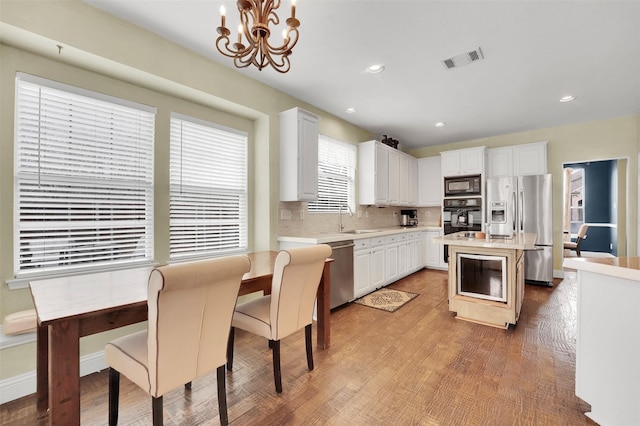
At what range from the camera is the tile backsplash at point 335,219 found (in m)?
3.74

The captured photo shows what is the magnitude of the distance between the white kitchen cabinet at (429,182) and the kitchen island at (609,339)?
463cm

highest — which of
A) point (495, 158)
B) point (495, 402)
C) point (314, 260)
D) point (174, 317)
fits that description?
point (495, 158)

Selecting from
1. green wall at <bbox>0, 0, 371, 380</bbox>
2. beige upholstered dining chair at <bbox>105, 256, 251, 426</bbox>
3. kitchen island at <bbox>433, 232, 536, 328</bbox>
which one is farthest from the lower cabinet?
beige upholstered dining chair at <bbox>105, 256, 251, 426</bbox>

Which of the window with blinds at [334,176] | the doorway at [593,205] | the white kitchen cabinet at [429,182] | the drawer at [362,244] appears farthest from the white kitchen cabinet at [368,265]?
the doorway at [593,205]

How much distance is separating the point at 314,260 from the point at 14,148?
228 centimetres

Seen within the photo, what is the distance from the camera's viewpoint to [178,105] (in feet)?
9.57

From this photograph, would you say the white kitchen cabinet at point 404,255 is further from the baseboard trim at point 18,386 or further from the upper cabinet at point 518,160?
the baseboard trim at point 18,386

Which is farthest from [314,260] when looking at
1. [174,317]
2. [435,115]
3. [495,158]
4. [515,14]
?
[495,158]

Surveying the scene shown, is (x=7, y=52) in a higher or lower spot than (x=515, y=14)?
lower

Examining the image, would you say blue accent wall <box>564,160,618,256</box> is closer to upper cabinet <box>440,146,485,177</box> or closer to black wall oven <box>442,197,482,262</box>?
upper cabinet <box>440,146,485,177</box>

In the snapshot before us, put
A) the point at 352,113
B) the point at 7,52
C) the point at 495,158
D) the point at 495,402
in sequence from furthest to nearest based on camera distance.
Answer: the point at 495,158 < the point at 352,113 < the point at 7,52 < the point at 495,402

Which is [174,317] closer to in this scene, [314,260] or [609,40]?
[314,260]

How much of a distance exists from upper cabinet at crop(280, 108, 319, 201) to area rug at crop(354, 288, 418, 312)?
5.21 ft

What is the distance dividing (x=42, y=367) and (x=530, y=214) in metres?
6.16
